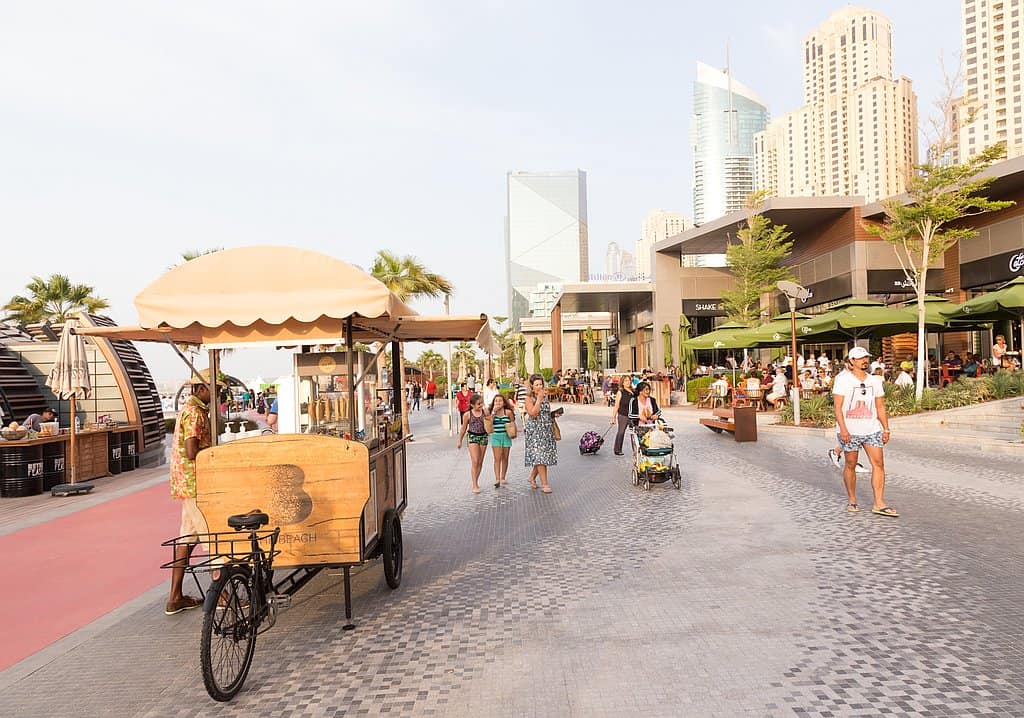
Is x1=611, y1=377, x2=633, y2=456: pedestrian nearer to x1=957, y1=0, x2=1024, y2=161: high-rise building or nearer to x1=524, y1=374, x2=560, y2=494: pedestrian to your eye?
x1=524, y1=374, x2=560, y2=494: pedestrian

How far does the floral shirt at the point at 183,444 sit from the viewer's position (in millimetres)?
5477

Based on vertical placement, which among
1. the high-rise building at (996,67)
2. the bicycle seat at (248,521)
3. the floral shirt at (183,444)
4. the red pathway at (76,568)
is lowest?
the red pathway at (76,568)

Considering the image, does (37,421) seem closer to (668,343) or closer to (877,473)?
(877,473)

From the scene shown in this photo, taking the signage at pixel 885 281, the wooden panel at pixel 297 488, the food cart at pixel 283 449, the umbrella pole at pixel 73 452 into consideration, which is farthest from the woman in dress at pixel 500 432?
the signage at pixel 885 281

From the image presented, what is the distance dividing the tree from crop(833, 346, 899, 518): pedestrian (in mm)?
27553

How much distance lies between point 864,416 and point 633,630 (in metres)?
4.62

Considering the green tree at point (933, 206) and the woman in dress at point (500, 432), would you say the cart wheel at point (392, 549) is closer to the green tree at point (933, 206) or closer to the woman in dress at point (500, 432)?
the woman in dress at point (500, 432)

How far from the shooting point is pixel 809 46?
641 feet

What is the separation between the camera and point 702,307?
45.4 metres

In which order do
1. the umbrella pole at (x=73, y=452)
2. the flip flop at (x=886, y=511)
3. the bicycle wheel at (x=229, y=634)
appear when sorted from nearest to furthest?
the bicycle wheel at (x=229, y=634) < the flip flop at (x=886, y=511) < the umbrella pole at (x=73, y=452)

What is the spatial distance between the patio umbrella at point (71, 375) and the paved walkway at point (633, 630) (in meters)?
7.05

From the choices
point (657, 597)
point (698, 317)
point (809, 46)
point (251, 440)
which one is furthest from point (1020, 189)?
point (809, 46)

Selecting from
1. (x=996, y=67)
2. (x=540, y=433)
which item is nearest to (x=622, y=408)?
(x=540, y=433)

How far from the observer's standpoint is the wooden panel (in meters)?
4.80
